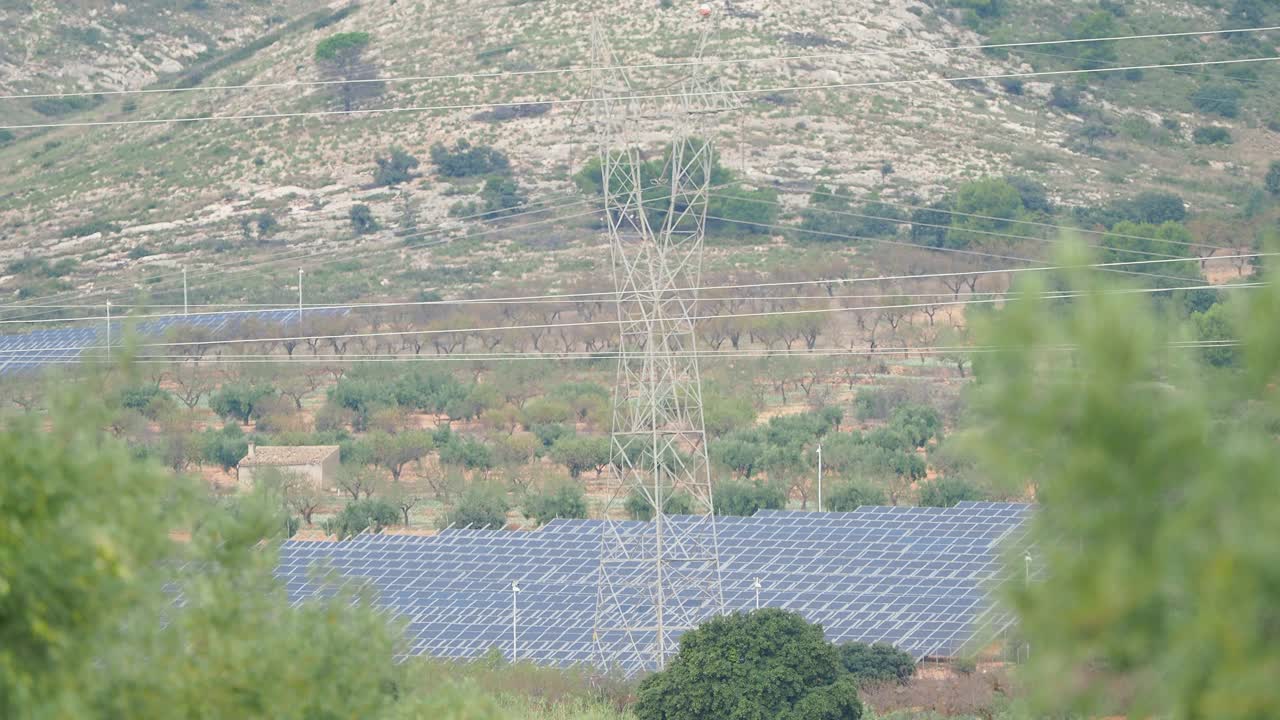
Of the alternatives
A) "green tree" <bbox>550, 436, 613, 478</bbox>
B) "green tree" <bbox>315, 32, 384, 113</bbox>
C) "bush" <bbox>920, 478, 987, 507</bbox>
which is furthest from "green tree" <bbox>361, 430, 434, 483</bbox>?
"green tree" <bbox>315, 32, 384, 113</bbox>

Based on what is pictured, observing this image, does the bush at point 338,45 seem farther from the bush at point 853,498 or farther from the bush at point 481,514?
the bush at point 853,498

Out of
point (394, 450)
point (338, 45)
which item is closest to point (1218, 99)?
point (338, 45)

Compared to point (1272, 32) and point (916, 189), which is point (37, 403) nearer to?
point (916, 189)

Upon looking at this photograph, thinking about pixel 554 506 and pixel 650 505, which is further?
pixel 650 505

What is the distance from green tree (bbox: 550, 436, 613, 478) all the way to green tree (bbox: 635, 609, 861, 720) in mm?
22039

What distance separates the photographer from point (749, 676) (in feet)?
75.3

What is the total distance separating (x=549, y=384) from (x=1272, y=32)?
44398 mm

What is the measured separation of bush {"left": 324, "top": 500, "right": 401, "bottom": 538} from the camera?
3994 centimetres

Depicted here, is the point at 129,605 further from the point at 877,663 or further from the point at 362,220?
the point at 362,220

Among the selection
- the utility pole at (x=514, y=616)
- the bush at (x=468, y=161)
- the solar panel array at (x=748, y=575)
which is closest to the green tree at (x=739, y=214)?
the bush at (x=468, y=161)

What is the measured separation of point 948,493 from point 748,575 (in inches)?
430

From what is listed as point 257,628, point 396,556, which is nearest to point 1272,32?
point 396,556

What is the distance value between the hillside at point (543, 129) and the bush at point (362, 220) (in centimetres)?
44

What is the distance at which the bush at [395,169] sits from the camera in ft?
222
